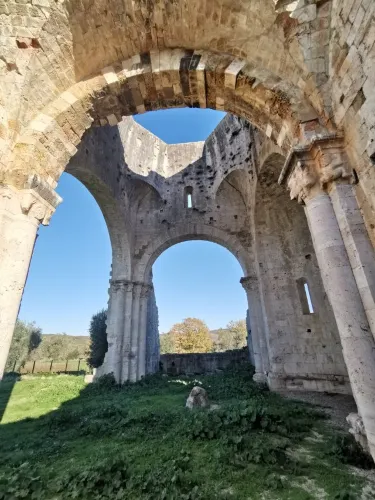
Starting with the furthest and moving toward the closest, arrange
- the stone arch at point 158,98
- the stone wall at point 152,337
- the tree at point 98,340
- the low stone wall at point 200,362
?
the tree at point 98,340
the low stone wall at point 200,362
the stone wall at point 152,337
the stone arch at point 158,98

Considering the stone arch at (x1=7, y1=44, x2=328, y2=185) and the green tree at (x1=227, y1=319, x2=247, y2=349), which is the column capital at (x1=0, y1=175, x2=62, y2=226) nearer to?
the stone arch at (x1=7, y1=44, x2=328, y2=185)

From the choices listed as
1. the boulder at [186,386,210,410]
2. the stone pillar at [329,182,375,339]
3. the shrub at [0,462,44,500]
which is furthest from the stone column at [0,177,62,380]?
the boulder at [186,386,210,410]

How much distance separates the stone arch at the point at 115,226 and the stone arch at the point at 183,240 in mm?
651

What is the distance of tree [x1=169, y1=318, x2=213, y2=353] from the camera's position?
110 ft

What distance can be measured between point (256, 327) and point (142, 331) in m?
5.03

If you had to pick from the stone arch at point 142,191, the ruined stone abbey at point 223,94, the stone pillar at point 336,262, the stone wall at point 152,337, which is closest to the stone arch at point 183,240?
the stone wall at point 152,337

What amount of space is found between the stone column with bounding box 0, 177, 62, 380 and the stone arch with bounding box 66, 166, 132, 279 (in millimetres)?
6449

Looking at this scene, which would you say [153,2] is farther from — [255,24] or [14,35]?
[14,35]

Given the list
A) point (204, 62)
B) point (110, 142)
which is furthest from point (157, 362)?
point (204, 62)

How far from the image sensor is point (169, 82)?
14.0 feet

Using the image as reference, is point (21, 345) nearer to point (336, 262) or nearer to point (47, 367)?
point (47, 367)

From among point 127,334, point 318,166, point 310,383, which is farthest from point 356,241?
point 127,334

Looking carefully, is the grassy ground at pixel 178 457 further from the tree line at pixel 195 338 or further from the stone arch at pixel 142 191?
the tree line at pixel 195 338

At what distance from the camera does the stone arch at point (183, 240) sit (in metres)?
11.7
